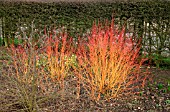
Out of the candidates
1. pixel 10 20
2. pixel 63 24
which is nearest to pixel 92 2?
pixel 63 24

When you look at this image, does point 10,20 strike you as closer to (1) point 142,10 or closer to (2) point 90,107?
(1) point 142,10

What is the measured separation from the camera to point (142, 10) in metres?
6.56

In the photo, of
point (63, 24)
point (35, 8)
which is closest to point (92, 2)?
point (63, 24)

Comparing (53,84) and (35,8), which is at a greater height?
(35,8)

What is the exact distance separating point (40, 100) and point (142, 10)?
3438mm

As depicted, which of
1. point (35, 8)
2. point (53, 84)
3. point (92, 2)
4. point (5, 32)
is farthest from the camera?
point (5, 32)

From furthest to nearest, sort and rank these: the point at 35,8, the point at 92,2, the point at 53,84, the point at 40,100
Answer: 1. the point at 35,8
2. the point at 92,2
3. the point at 53,84
4. the point at 40,100

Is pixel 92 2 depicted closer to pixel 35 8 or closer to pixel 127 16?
pixel 127 16

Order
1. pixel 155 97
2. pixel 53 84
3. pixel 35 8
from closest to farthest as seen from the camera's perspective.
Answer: pixel 155 97 < pixel 53 84 < pixel 35 8

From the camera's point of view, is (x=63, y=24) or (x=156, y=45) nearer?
(x=156, y=45)

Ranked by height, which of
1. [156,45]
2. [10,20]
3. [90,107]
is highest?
[10,20]

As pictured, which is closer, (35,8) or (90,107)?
(90,107)

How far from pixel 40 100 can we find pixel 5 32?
431 centimetres

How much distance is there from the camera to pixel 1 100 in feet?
→ 14.5
